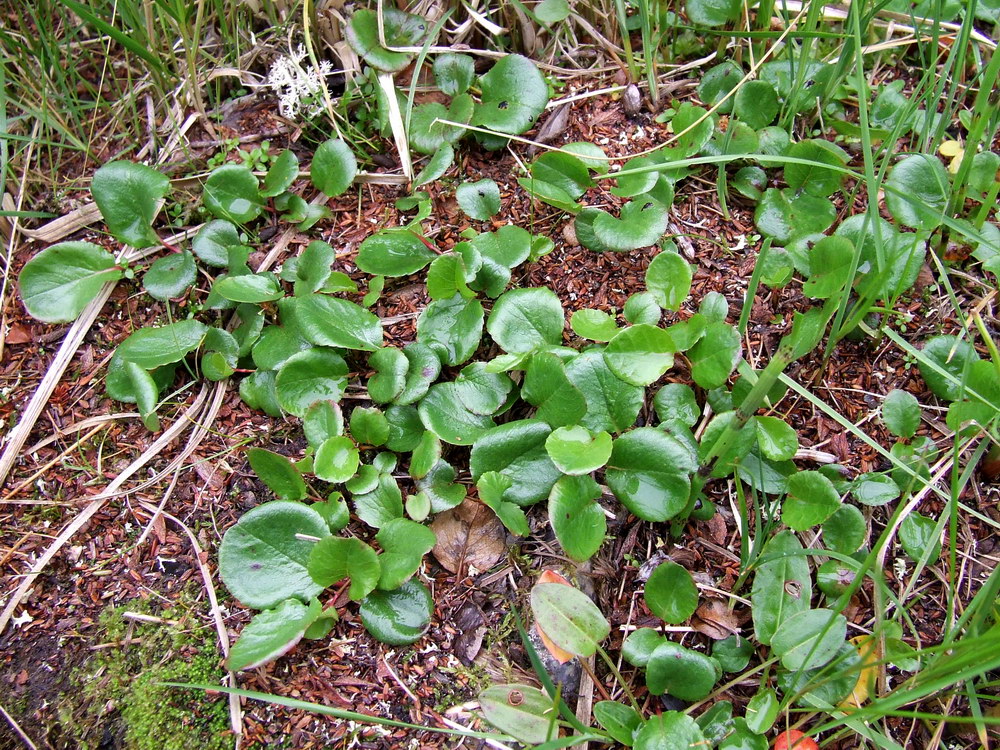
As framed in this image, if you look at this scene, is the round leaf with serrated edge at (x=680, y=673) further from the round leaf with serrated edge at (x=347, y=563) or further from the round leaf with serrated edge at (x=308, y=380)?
the round leaf with serrated edge at (x=308, y=380)

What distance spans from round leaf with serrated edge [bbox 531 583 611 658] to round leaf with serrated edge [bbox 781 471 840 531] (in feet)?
1.35

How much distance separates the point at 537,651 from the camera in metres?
1.35

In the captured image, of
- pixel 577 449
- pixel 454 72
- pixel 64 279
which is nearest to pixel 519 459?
pixel 577 449

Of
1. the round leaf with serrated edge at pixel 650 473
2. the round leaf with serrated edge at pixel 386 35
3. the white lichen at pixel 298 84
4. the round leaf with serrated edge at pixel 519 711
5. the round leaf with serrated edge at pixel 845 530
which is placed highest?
the round leaf with serrated edge at pixel 386 35

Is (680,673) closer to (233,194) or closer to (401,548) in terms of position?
(401,548)

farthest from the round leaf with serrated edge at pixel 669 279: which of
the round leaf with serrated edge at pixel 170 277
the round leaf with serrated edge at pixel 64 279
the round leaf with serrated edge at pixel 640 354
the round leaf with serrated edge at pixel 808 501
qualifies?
the round leaf with serrated edge at pixel 64 279

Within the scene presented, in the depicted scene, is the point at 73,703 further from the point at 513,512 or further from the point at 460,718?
the point at 513,512

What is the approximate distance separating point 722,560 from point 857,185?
919 mm

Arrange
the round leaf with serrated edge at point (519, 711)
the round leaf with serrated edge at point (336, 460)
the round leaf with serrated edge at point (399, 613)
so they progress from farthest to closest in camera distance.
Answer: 1. the round leaf with serrated edge at point (336, 460)
2. the round leaf with serrated edge at point (399, 613)
3. the round leaf with serrated edge at point (519, 711)

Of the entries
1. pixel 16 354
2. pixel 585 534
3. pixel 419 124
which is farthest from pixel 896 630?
pixel 16 354

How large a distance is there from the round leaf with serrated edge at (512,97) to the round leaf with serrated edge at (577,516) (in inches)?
35.4

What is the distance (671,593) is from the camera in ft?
4.38

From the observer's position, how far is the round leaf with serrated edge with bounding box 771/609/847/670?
126 centimetres

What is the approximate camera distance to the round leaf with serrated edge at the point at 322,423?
4.95 ft
